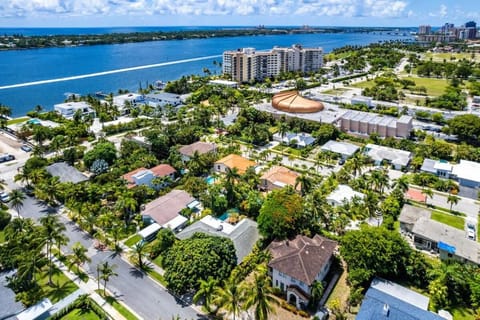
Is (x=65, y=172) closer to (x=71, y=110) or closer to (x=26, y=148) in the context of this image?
(x=26, y=148)

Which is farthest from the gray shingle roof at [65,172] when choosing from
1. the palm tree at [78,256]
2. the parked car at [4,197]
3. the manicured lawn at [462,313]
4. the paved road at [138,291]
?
the manicured lawn at [462,313]

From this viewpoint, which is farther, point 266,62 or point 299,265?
point 266,62

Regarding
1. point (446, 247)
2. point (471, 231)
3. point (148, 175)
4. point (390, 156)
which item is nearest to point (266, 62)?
point (390, 156)

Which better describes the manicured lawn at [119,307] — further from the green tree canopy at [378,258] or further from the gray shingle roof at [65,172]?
the gray shingle roof at [65,172]

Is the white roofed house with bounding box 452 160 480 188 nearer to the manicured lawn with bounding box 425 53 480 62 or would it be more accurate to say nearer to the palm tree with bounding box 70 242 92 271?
the palm tree with bounding box 70 242 92 271

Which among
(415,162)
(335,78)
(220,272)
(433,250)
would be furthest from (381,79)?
(220,272)

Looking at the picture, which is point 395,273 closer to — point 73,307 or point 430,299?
point 430,299
